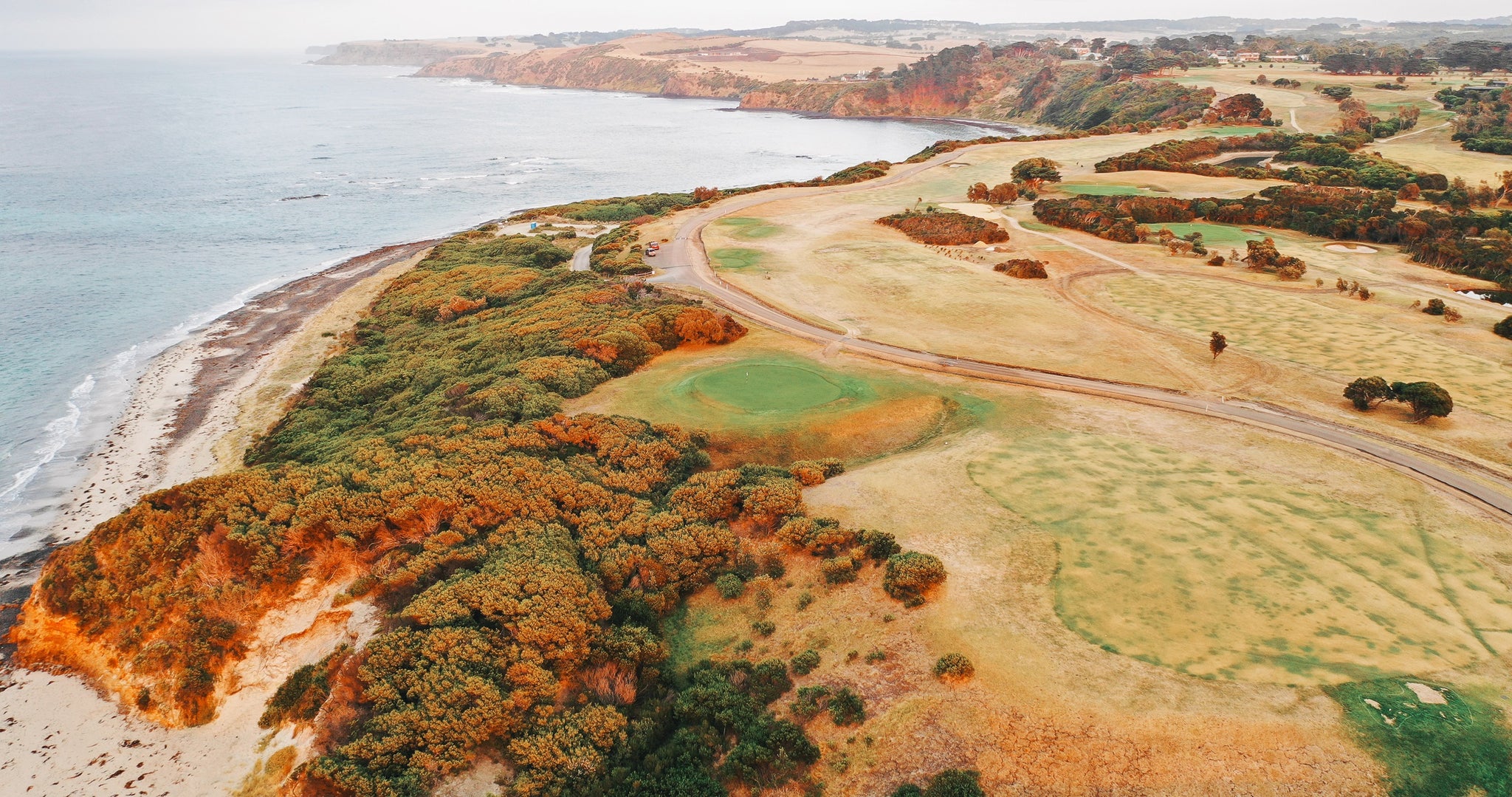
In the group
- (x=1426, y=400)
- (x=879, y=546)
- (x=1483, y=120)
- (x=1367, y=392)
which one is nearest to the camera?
(x=879, y=546)

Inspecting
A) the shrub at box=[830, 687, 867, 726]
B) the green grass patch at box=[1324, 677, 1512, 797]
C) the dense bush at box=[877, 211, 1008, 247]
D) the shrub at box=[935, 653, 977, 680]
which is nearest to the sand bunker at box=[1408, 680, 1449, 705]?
the green grass patch at box=[1324, 677, 1512, 797]

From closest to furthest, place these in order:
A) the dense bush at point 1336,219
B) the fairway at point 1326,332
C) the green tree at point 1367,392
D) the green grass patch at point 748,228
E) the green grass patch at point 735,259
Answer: the green tree at point 1367,392 → the fairway at point 1326,332 → the dense bush at point 1336,219 → the green grass patch at point 735,259 → the green grass patch at point 748,228

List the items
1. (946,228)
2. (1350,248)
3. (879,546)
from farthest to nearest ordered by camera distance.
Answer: (946,228), (1350,248), (879,546)

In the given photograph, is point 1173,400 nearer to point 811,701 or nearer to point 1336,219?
point 811,701

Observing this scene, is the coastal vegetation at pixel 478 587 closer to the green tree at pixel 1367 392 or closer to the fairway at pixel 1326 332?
the green tree at pixel 1367 392

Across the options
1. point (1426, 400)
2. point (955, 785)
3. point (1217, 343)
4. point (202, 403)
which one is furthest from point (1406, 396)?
point (202, 403)

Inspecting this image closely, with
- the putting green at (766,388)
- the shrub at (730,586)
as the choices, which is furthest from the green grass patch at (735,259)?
the shrub at (730,586)

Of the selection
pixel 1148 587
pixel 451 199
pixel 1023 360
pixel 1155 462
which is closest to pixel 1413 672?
pixel 1148 587

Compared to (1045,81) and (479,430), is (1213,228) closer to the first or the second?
(479,430)
